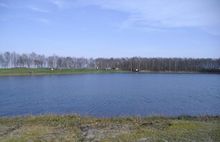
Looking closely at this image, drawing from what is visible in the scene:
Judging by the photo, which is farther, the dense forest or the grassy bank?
the dense forest

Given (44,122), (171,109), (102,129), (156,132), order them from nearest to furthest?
(156,132) < (102,129) < (44,122) < (171,109)

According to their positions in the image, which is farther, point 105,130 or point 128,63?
point 128,63

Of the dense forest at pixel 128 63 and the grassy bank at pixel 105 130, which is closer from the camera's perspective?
the grassy bank at pixel 105 130

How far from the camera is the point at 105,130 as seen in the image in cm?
1520

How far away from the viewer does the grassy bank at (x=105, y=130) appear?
43.3ft

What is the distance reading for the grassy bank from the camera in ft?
43.3

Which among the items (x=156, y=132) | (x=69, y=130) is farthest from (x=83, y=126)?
(x=156, y=132)

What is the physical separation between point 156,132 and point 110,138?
2591 mm

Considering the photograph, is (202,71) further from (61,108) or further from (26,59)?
(61,108)

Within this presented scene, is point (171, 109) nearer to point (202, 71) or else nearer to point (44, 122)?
point (44, 122)

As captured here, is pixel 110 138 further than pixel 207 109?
No

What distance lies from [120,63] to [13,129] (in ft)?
538

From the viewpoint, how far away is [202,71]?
510ft

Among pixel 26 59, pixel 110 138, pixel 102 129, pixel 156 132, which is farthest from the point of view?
pixel 26 59
